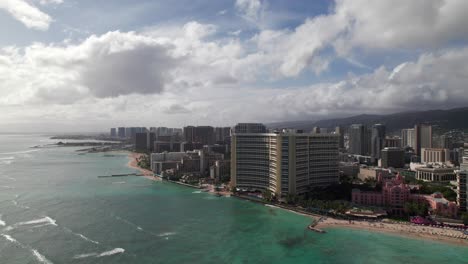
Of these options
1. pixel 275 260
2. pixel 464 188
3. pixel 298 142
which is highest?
pixel 298 142

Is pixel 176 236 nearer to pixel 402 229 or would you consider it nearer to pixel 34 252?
pixel 34 252

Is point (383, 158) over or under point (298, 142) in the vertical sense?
under

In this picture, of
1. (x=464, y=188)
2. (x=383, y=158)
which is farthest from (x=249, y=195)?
(x=383, y=158)

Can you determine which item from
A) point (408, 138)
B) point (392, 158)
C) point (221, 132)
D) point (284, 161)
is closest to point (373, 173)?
point (392, 158)

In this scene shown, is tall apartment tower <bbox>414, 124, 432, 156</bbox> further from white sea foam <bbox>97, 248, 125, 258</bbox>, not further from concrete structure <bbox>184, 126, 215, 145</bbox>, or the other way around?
white sea foam <bbox>97, 248, 125, 258</bbox>

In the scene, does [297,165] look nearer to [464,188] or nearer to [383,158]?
[464,188]

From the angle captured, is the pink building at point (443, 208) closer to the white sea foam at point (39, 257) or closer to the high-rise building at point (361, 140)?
the white sea foam at point (39, 257)
